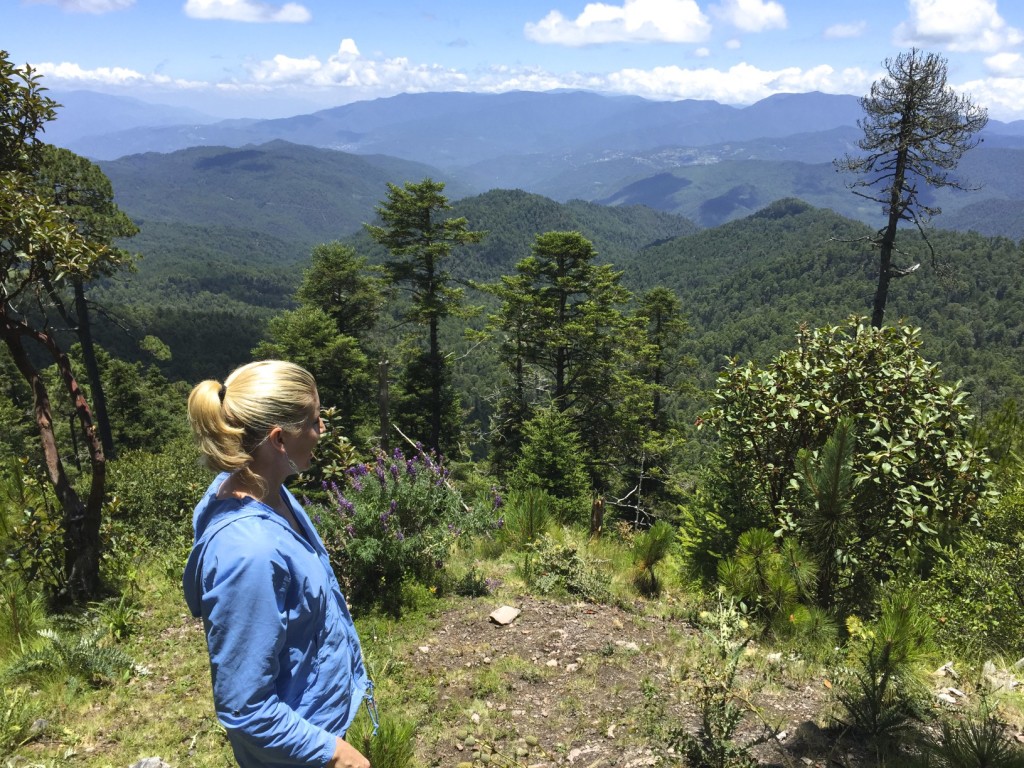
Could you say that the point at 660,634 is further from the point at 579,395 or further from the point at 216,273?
the point at 216,273

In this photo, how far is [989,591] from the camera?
429 centimetres

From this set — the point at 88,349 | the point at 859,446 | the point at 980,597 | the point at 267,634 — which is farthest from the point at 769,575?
the point at 88,349

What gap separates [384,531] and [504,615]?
1.21m

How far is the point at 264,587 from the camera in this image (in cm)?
151

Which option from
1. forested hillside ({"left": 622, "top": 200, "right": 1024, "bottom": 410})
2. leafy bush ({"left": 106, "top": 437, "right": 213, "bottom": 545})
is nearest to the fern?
leafy bush ({"left": 106, "top": 437, "right": 213, "bottom": 545})

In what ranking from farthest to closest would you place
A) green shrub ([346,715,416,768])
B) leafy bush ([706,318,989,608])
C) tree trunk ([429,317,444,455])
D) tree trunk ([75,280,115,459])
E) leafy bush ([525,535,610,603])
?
tree trunk ([429,317,444,455])
tree trunk ([75,280,115,459])
leafy bush ([525,535,610,603])
leafy bush ([706,318,989,608])
green shrub ([346,715,416,768])

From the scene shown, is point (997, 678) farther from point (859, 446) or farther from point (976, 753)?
point (976, 753)

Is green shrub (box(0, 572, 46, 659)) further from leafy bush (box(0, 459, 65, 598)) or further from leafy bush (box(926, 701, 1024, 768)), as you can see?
leafy bush (box(926, 701, 1024, 768))

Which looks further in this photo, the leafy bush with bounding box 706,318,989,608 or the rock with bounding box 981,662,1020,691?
the leafy bush with bounding box 706,318,989,608

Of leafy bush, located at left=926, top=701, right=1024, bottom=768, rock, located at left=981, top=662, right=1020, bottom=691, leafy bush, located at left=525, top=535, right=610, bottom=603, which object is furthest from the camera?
leafy bush, located at left=525, top=535, right=610, bottom=603

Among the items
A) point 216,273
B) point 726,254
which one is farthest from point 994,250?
point 216,273

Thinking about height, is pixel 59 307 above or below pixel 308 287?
above

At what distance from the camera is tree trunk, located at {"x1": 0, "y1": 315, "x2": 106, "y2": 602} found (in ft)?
13.9

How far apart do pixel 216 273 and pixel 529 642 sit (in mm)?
189235
